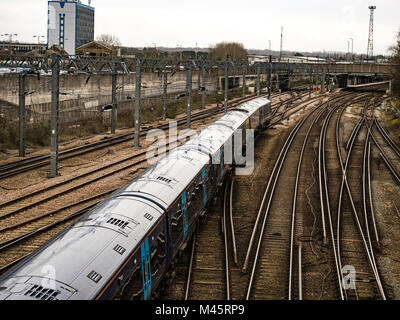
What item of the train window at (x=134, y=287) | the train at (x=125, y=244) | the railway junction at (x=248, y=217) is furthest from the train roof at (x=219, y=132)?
the train window at (x=134, y=287)

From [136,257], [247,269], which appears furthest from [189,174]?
[136,257]

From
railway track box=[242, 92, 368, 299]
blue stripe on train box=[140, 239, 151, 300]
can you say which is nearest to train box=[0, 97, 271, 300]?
blue stripe on train box=[140, 239, 151, 300]

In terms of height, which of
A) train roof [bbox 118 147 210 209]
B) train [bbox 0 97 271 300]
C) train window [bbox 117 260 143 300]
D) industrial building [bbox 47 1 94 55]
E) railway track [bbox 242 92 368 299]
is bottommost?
railway track [bbox 242 92 368 299]

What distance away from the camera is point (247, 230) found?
1572cm

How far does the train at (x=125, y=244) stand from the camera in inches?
263

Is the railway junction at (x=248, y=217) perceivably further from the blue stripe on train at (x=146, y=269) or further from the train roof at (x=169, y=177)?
the train roof at (x=169, y=177)

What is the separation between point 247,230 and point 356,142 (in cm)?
1980

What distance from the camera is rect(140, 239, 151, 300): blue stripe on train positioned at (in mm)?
8734

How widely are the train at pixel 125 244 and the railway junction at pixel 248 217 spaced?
57mm

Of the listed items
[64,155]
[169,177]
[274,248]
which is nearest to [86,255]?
[169,177]

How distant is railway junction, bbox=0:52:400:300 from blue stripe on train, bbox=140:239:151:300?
0.02 metres

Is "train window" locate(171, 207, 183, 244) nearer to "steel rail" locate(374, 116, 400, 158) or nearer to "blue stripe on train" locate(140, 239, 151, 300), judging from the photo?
"blue stripe on train" locate(140, 239, 151, 300)
